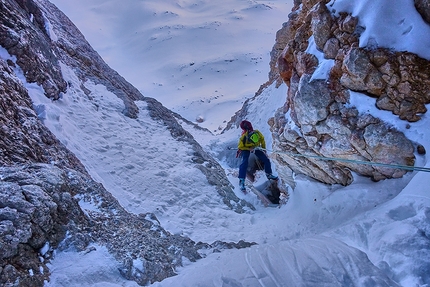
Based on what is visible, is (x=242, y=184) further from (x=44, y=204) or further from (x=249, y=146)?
(x=44, y=204)

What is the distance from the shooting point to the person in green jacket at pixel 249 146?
→ 8.25 meters

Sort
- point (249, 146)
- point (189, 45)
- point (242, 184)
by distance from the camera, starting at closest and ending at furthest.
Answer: point (249, 146) < point (242, 184) < point (189, 45)

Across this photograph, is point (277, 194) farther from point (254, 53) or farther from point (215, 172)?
point (254, 53)

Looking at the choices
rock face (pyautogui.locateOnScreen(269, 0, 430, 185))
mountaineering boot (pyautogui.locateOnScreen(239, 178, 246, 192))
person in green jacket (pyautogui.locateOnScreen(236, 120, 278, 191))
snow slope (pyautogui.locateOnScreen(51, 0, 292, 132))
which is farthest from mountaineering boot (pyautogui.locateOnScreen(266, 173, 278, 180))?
snow slope (pyautogui.locateOnScreen(51, 0, 292, 132))

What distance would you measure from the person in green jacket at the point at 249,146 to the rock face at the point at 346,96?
7.53 feet

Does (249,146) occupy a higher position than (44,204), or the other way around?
(44,204)

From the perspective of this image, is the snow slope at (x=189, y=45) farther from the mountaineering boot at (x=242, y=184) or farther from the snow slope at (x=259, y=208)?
the snow slope at (x=259, y=208)

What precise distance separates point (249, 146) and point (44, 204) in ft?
18.6

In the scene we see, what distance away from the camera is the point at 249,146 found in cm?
836

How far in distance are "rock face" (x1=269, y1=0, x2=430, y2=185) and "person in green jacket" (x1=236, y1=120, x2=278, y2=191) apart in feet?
7.53

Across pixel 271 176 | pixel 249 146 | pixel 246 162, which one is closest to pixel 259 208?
pixel 271 176

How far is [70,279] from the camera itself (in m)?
3.29

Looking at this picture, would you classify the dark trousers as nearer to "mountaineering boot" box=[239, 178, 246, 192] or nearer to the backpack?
"mountaineering boot" box=[239, 178, 246, 192]

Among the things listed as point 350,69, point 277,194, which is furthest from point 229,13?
point 350,69
